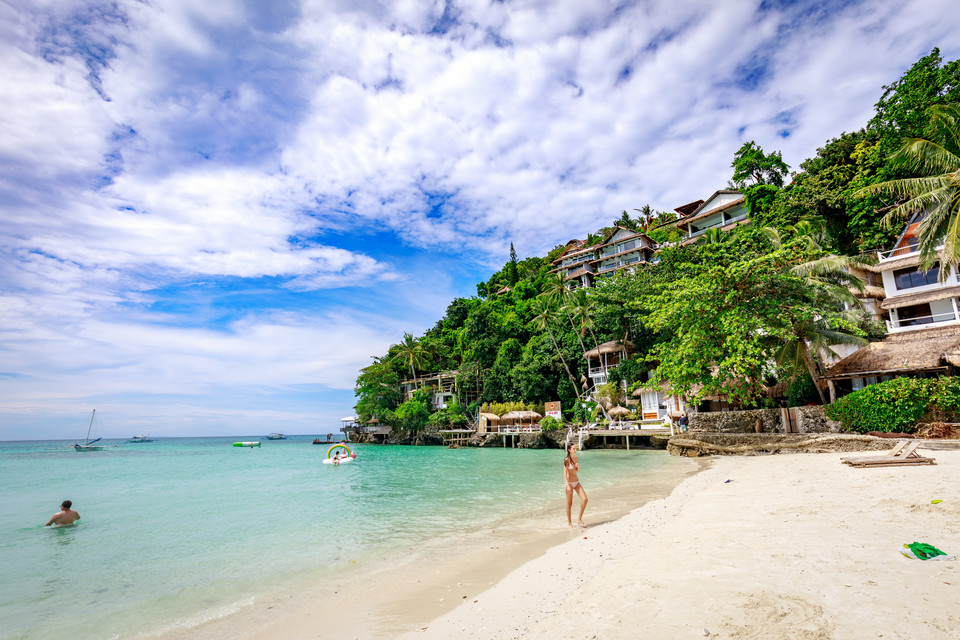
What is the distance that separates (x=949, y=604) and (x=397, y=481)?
18493mm

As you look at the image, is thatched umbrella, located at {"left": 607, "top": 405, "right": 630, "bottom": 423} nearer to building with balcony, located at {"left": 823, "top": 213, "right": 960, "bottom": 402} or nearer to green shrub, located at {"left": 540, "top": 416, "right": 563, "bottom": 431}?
green shrub, located at {"left": 540, "top": 416, "right": 563, "bottom": 431}

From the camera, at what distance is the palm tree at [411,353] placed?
5845cm

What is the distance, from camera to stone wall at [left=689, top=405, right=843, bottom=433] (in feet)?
59.2

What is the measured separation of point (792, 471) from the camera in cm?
1171

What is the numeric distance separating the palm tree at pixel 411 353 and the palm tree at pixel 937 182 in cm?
4919

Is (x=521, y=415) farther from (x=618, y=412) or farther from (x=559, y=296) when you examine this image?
(x=559, y=296)

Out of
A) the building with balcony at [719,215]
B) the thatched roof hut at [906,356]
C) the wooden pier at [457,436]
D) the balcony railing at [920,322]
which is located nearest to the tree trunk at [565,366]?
the wooden pier at [457,436]

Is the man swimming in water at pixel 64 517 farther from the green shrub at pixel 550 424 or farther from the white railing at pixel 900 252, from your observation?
the white railing at pixel 900 252

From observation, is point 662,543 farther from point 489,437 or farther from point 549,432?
point 489,437

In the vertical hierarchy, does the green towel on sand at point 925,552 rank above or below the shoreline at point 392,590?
above

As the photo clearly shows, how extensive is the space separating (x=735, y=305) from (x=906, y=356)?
6807 millimetres

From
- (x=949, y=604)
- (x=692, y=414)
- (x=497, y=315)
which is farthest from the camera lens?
(x=497, y=315)

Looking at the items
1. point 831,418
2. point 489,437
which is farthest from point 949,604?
point 489,437

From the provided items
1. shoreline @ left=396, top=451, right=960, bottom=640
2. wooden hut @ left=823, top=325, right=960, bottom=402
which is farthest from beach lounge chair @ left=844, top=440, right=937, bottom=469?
wooden hut @ left=823, top=325, right=960, bottom=402
